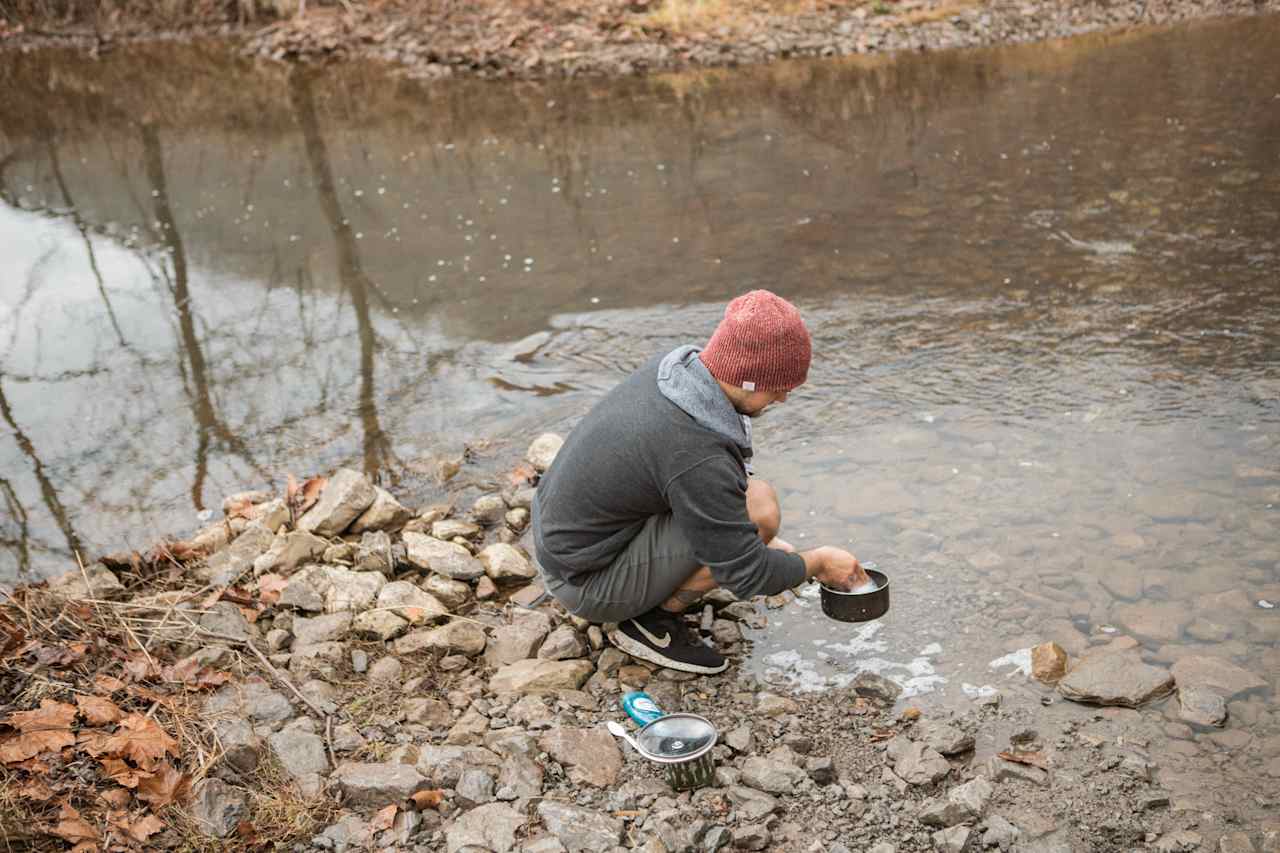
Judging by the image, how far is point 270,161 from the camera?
987 centimetres

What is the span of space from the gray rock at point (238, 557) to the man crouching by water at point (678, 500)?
1350mm

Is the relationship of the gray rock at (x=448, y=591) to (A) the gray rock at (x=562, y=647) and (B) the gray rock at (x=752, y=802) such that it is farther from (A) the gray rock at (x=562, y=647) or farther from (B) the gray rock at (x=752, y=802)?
(B) the gray rock at (x=752, y=802)

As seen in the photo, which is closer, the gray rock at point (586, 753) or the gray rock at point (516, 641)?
the gray rock at point (586, 753)

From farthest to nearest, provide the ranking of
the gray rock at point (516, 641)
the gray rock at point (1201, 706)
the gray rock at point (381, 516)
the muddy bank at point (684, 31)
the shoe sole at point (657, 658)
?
the muddy bank at point (684, 31) → the gray rock at point (381, 516) → the gray rock at point (516, 641) → the shoe sole at point (657, 658) → the gray rock at point (1201, 706)

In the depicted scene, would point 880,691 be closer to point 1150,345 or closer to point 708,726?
point 708,726

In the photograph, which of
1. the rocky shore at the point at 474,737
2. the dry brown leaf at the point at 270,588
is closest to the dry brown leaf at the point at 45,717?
the rocky shore at the point at 474,737

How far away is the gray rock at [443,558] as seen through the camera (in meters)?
3.84

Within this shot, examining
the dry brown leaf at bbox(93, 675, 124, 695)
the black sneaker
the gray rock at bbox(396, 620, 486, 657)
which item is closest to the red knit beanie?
the black sneaker

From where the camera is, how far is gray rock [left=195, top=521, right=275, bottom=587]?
12.8 ft

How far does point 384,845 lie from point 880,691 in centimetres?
151

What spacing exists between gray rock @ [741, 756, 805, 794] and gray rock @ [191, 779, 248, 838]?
4.32 feet

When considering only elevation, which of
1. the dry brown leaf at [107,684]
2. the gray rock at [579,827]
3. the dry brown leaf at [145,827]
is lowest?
the gray rock at [579,827]

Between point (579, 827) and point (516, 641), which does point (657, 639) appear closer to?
point (516, 641)

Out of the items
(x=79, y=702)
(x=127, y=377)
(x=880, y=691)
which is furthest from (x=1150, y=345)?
(x=127, y=377)
